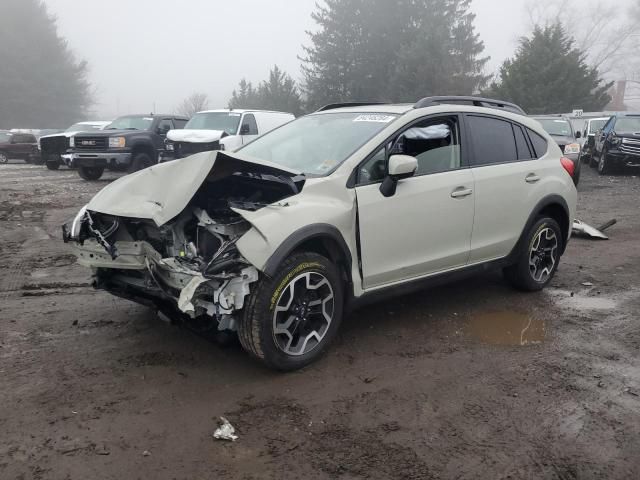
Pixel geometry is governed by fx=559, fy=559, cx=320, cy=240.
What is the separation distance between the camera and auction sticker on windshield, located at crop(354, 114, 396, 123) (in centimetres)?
441

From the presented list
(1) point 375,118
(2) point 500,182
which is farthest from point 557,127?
(1) point 375,118

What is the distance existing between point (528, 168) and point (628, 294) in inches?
67.3

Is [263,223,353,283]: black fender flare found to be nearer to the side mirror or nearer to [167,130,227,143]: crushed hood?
the side mirror

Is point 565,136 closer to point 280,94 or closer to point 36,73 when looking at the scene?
point 280,94

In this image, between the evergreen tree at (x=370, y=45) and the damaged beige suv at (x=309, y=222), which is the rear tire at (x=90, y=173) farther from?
the evergreen tree at (x=370, y=45)

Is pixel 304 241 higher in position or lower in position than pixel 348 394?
higher

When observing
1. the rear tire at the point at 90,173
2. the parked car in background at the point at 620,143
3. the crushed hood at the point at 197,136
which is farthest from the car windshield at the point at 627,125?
the rear tire at the point at 90,173

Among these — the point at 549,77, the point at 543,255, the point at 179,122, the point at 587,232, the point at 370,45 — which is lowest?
the point at 587,232

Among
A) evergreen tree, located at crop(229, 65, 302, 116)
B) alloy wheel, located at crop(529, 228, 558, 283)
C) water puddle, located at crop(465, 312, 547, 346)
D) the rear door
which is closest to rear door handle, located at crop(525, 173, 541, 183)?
the rear door

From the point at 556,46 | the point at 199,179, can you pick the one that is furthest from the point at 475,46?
the point at 199,179

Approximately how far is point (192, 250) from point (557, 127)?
14.7 metres

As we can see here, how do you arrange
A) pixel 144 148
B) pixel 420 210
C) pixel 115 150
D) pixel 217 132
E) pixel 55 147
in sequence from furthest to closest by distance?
pixel 55 147, pixel 144 148, pixel 115 150, pixel 217 132, pixel 420 210

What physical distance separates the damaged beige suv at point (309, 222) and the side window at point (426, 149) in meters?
0.01

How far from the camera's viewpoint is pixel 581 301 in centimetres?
541
